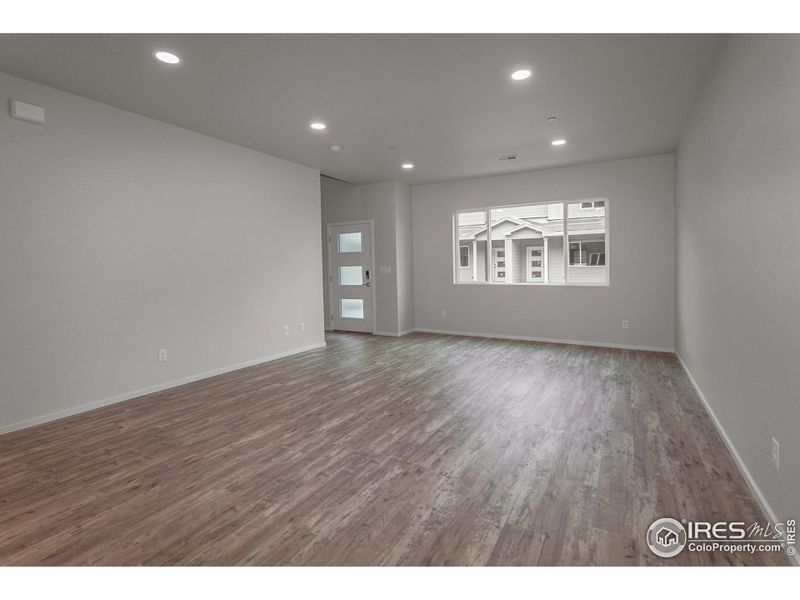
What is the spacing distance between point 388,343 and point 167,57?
4722 mm

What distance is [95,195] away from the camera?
12.4ft

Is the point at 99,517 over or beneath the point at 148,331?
beneath

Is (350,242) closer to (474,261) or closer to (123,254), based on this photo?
(474,261)

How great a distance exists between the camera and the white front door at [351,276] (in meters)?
7.72

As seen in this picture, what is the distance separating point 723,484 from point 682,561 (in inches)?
34.6

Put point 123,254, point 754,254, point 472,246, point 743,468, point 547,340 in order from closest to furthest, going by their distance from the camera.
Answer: point 754,254, point 743,468, point 123,254, point 547,340, point 472,246

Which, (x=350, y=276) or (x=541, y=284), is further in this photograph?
(x=350, y=276)

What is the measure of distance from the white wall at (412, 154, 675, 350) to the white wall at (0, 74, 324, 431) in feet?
9.39

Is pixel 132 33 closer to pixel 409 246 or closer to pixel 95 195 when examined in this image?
pixel 95 195

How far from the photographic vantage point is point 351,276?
26.1 feet

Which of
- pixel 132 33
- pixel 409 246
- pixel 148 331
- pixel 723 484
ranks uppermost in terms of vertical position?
pixel 132 33

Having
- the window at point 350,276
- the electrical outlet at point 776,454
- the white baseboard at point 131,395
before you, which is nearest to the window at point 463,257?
the window at point 350,276

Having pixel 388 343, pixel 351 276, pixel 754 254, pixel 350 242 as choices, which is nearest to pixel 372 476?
pixel 754 254
